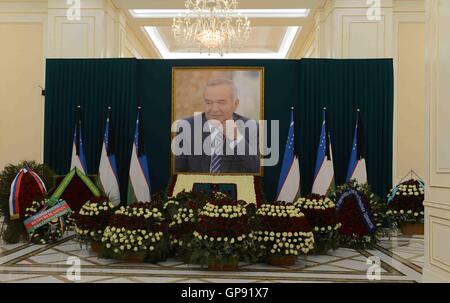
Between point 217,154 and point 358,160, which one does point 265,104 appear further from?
point 358,160

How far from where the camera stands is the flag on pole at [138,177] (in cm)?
839

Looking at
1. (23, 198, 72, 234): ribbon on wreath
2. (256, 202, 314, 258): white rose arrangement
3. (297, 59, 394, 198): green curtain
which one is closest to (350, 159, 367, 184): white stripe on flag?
(297, 59, 394, 198): green curtain

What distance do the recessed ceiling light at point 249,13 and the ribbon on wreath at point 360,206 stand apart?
5.65m

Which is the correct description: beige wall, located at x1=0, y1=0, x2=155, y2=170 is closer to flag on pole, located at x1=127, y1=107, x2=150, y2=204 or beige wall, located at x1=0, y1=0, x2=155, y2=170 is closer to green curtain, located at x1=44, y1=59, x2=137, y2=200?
green curtain, located at x1=44, y1=59, x2=137, y2=200

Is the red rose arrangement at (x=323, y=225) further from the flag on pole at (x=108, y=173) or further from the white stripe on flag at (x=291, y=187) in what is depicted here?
the flag on pole at (x=108, y=173)

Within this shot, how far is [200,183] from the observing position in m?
8.70

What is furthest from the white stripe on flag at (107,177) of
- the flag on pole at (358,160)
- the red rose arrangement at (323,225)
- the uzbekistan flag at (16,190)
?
the flag on pole at (358,160)

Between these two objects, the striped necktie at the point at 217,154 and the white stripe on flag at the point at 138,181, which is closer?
the white stripe on flag at the point at 138,181

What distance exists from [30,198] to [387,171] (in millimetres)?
6126

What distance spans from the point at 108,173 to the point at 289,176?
321 cm

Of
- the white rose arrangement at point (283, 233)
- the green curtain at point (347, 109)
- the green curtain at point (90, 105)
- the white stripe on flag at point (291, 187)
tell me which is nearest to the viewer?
the white rose arrangement at point (283, 233)

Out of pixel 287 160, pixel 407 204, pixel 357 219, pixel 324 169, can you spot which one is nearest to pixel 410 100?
pixel 407 204

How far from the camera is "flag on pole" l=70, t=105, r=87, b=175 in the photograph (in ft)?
27.5

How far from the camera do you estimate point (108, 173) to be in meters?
8.36
